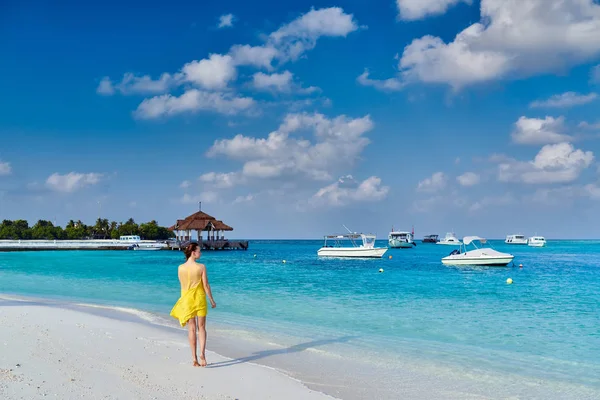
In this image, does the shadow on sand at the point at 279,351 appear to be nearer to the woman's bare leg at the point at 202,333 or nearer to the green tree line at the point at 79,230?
the woman's bare leg at the point at 202,333

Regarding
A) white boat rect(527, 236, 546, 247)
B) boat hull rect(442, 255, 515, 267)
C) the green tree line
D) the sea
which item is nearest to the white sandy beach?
the sea

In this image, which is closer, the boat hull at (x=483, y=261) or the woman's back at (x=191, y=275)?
the woman's back at (x=191, y=275)

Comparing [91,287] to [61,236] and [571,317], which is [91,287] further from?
[61,236]

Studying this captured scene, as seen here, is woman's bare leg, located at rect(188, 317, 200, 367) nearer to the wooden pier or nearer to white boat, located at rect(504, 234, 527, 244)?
the wooden pier

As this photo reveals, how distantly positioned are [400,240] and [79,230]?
70992 mm

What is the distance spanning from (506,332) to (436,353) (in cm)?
387

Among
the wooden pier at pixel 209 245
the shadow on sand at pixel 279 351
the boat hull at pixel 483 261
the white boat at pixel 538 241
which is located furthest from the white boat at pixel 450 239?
the shadow on sand at pixel 279 351

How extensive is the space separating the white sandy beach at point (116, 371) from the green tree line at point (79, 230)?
319 ft

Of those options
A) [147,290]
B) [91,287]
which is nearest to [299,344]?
[147,290]

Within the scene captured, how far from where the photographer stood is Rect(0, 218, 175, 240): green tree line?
323 feet

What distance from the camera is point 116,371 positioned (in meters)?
7.41

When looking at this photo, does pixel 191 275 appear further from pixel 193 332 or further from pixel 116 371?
pixel 116 371

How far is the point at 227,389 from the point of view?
686cm

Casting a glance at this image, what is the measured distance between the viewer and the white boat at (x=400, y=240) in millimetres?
114125
